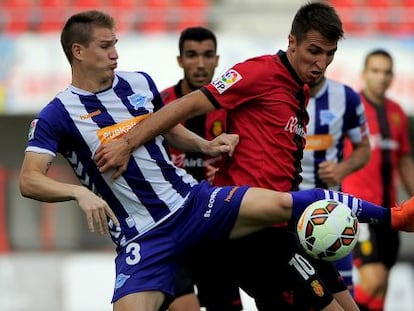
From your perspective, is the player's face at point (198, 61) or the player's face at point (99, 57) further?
the player's face at point (198, 61)

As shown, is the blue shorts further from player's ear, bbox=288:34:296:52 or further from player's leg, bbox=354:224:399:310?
player's leg, bbox=354:224:399:310

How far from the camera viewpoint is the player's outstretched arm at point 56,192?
5.80 metres

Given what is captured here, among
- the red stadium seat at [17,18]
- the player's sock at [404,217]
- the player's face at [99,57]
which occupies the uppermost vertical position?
the player's face at [99,57]

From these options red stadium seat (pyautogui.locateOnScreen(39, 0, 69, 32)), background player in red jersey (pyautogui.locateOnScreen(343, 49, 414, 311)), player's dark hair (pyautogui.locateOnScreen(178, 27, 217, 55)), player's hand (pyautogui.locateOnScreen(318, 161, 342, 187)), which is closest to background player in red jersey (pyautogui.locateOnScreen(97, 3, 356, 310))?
player's hand (pyautogui.locateOnScreen(318, 161, 342, 187))

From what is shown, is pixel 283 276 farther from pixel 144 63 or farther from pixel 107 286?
pixel 144 63

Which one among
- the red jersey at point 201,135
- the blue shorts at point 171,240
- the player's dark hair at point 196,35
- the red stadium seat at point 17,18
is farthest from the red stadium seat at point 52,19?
the blue shorts at point 171,240

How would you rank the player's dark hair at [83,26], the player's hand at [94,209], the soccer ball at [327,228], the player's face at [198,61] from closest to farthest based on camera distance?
the player's hand at [94,209] → the soccer ball at [327,228] → the player's dark hair at [83,26] → the player's face at [198,61]

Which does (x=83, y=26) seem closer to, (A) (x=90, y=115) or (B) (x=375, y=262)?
(A) (x=90, y=115)

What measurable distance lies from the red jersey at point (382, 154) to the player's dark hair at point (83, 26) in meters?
4.07

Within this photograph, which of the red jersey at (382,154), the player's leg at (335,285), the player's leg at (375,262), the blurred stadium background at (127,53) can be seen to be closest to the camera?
the player's leg at (335,285)

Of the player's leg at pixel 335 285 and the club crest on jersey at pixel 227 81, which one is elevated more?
the club crest on jersey at pixel 227 81

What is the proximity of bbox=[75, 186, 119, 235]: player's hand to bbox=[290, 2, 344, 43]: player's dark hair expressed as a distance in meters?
1.48

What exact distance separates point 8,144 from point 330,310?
48.1ft

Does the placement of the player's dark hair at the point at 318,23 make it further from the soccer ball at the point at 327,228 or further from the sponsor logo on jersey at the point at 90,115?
the sponsor logo on jersey at the point at 90,115
